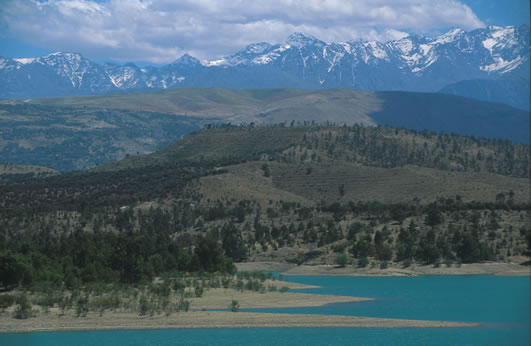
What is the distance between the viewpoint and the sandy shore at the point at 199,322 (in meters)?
76.3

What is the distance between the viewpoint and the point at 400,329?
78062 millimetres

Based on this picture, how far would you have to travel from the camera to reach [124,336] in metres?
73.8

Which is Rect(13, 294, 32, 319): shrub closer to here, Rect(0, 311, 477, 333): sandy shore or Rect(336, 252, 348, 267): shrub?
Rect(0, 311, 477, 333): sandy shore

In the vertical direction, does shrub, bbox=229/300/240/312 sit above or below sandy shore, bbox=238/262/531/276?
above

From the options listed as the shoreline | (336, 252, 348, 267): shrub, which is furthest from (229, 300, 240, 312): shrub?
(336, 252, 348, 267): shrub

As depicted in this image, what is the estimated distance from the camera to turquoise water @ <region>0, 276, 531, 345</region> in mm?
71875

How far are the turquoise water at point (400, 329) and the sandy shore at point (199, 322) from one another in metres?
1.36

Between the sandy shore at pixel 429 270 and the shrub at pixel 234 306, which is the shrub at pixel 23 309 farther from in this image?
the sandy shore at pixel 429 270

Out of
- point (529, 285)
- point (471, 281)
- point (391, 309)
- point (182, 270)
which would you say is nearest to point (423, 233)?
point (471, 281)

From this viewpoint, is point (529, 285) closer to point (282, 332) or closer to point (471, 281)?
point (471, 281)

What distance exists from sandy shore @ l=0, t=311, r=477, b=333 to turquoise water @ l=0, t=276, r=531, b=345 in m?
1.36

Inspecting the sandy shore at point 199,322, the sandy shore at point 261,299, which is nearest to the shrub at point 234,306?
the sandy shore at point 261,299

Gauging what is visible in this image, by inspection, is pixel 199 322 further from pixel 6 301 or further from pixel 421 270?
pixel 421 270

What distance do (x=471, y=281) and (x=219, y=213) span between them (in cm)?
8559
